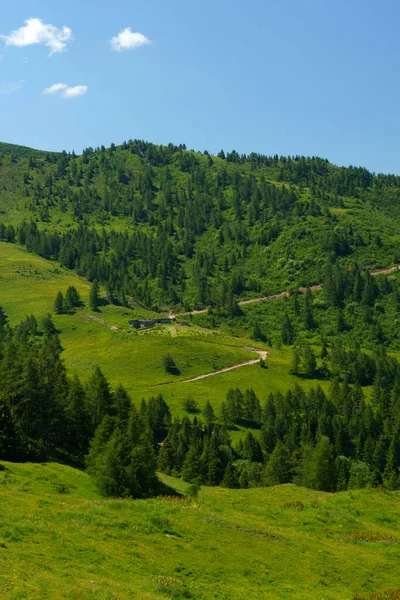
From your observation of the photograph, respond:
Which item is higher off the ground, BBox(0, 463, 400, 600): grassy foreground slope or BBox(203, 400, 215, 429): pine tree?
BBox(0, 463, 400, 600): grassy foreground slope

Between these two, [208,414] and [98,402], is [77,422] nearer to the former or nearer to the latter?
[98,402]

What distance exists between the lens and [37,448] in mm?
65188

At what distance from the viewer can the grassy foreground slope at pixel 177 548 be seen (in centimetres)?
2633

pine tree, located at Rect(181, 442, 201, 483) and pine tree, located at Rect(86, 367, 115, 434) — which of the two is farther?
pine tree, located at Rect(181, 442, 201, 483)

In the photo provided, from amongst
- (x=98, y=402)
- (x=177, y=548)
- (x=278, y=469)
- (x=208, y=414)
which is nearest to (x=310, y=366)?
(x=208, y=414)

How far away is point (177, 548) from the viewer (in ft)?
112

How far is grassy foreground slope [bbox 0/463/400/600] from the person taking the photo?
26328 mm

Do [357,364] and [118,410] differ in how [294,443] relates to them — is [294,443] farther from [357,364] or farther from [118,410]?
[357,364]

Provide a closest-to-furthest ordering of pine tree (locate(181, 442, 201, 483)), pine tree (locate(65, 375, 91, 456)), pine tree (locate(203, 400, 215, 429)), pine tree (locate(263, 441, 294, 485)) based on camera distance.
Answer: pine tree (locate(65, 375, 91, 456))
pine tree (locate(181, 442, 201, 483))
pine tree (locate(263, 441, 294, 485))
pine tree (locate(203, 400, 215, 429))

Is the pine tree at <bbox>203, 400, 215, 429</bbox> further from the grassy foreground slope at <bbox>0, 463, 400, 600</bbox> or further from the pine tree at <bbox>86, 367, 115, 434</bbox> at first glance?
the grassy foreground slope at <bbox>0, 463, 400, 600</bbox>

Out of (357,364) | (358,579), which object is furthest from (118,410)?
(357,364)

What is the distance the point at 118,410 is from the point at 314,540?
51143mm

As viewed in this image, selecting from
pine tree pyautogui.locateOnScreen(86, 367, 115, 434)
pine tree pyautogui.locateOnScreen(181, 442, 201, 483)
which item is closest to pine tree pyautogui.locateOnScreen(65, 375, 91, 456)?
pine tree pyautogui.locateOnScreen(86, 367, 115, 434)

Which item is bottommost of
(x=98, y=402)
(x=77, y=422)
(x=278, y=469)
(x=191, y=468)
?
(x=278, y=469)
